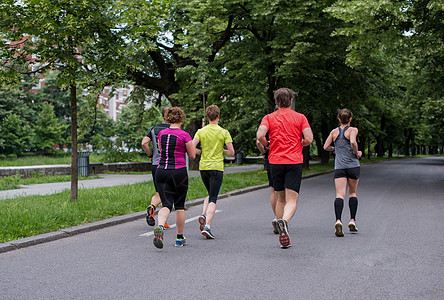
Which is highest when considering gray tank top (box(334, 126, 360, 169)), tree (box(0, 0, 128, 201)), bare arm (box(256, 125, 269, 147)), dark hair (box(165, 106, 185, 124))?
tree (box(0, 0, 128, 201))

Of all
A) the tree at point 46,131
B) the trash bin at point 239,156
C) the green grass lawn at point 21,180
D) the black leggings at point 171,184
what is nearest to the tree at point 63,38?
the black leggings at point 171,184

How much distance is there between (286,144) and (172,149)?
4.76 feet

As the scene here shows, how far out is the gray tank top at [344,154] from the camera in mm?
6535

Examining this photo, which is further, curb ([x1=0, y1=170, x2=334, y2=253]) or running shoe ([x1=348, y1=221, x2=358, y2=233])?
running shoe ([x1=348, y1=221, x2=358, y2=233])

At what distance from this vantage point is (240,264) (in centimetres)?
485

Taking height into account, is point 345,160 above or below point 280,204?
above

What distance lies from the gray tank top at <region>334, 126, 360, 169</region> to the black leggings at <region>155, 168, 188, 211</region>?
2.47 meters

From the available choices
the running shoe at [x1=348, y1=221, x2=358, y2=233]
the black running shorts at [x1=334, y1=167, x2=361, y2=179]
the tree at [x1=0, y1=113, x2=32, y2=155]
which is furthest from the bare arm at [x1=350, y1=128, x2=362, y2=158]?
the tree at [x1=0, y1=113, x2=32, y2=155]

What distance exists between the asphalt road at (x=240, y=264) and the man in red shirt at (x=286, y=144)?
76cm

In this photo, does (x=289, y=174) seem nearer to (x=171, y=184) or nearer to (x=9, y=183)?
(x=171, y=184)

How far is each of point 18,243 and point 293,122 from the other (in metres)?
3.96

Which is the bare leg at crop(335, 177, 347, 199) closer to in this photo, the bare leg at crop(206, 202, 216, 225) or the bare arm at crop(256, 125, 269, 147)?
the bare arm at crop(256, 125, 269, 147)

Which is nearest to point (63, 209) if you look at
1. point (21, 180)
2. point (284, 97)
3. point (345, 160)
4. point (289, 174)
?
point (289, 174)

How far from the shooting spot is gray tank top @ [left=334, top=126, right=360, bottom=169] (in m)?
→ 6.54
